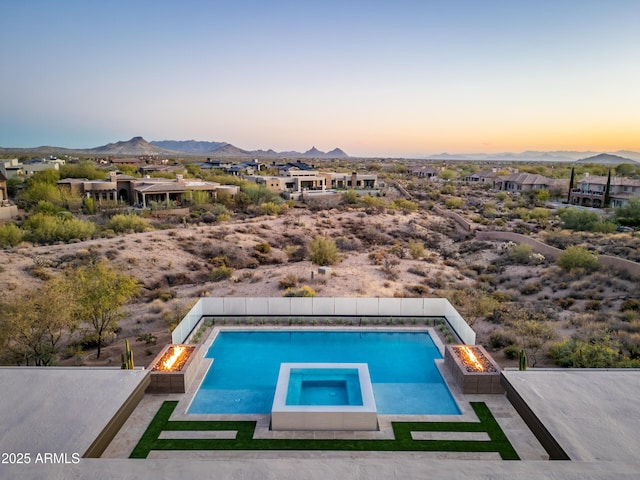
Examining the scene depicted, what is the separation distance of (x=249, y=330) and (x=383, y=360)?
5.45m

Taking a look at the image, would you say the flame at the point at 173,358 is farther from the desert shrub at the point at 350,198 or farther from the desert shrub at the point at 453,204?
the desert shrub at the point at 453,204

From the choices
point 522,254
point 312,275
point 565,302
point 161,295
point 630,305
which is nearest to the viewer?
point 630,305

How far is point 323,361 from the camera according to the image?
14.8 meters

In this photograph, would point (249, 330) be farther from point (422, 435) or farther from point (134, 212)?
point (134, 212)

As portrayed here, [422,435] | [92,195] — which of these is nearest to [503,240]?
[422,435]

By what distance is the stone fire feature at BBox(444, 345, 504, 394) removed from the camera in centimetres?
1192

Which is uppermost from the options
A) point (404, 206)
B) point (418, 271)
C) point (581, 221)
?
point (581, 221)

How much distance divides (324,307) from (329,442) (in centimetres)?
786

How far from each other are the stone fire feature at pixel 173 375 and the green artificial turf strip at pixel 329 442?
4.64 feet

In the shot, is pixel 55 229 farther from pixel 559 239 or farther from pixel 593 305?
pixel 559 239

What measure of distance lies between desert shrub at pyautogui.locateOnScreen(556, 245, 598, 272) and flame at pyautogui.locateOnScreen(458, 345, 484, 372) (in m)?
15.7

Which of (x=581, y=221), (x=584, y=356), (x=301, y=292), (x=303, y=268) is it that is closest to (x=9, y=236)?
(x=303, y=268)

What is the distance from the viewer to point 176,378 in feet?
38.9

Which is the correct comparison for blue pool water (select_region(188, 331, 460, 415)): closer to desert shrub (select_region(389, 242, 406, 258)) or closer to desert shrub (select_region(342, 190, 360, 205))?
desert shrub (select_region(389, 242, 406, 258))
